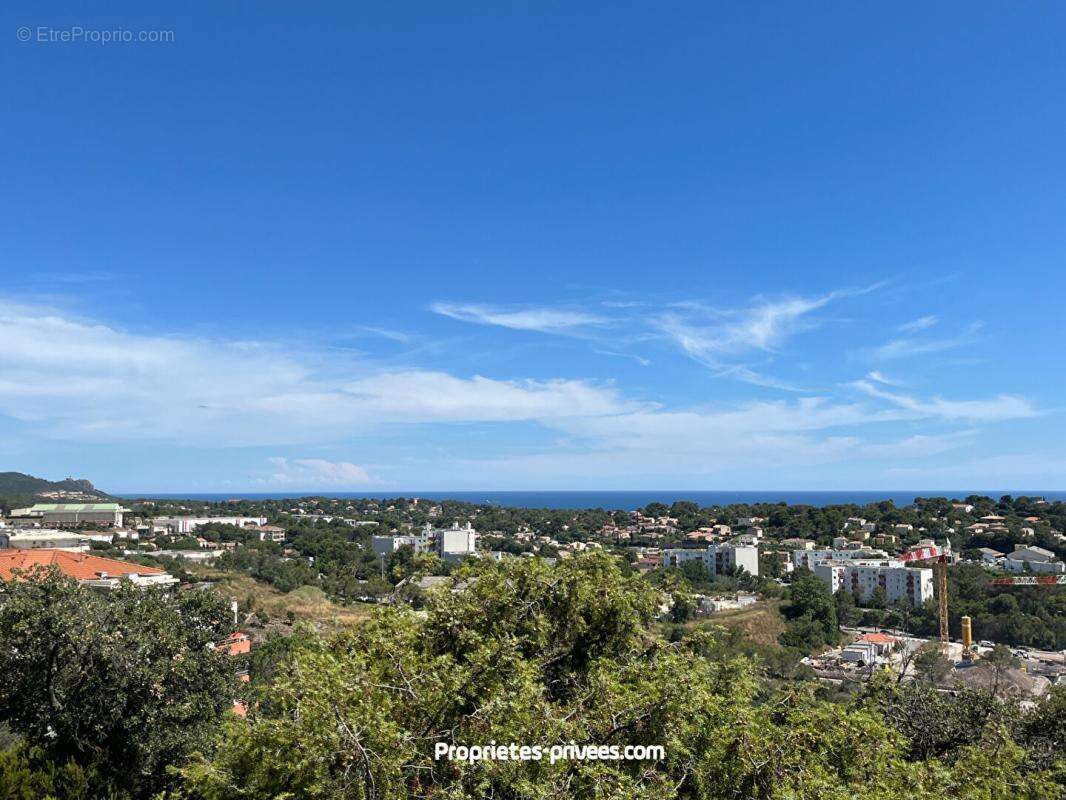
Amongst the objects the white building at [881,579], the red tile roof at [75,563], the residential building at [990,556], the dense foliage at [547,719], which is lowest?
the white building at [881,579]

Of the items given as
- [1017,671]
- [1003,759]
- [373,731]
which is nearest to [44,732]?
[373,731]

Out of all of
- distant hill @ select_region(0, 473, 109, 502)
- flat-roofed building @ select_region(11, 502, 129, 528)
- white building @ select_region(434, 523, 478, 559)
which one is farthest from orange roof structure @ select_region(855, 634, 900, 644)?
distant hill @ select_region(0, 473, 109, 502)

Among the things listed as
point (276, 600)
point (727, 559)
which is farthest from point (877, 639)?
point (276, 600)

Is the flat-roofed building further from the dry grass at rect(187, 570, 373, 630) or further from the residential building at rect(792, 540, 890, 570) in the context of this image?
the residential building at rect(792, 540, 890, 570)

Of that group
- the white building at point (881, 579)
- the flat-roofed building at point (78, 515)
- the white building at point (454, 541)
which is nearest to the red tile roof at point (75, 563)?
the white building at point (454, 541)

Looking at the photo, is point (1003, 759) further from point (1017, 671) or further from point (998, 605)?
point (998, 605)

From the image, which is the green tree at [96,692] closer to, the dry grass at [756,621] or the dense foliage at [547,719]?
the dense foliage at [547,719]

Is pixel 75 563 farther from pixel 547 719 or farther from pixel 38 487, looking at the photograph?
pixel 38 487

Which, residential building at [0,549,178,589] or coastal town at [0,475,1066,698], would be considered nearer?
residential building at [0,549,178,589]
